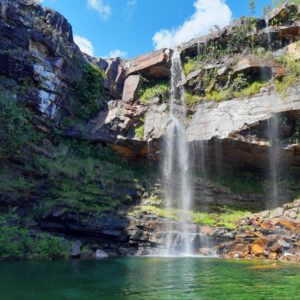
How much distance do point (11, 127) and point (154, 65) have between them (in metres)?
13.3

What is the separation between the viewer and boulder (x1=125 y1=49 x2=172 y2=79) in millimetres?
30812

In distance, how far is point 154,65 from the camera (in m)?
30.9

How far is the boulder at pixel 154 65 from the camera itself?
101 ft

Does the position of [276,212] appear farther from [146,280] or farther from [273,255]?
[146,280]

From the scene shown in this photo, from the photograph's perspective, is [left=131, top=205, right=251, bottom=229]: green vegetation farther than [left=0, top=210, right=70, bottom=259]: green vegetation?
Yes

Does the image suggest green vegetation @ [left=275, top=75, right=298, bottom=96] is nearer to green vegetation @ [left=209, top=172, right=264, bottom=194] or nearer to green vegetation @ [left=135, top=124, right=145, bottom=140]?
green vegetation @ [left=209, top=172, right=264, bottom=194]

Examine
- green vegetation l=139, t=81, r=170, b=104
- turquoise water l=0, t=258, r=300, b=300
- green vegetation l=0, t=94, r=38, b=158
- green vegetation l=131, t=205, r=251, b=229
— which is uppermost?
green vegetation l=139, t=81, r=170, b=104

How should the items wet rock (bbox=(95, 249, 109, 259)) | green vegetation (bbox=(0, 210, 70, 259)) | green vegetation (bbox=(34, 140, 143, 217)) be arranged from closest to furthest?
green vegetation (bbox=(0, 210, 70, 259)), wet rock (bbox=(95, 249, 109, 259)), green vegetation (bbox=(34, 140, 143, 217))

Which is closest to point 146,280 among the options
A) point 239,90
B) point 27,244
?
point 27,244

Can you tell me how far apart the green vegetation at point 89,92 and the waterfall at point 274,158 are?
12.9 meters

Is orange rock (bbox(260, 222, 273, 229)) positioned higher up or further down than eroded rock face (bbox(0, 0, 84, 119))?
further down

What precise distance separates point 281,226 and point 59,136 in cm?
1586

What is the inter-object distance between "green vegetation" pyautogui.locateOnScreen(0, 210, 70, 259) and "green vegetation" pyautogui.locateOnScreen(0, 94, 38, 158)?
5.24 m

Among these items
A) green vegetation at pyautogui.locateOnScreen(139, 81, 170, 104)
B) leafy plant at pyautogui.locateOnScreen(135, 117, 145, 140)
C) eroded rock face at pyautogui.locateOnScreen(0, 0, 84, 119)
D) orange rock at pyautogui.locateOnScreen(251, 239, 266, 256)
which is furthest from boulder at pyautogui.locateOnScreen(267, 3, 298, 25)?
orange rock at pyautogui.locateOnScreen(251, 239, 266, 256)
